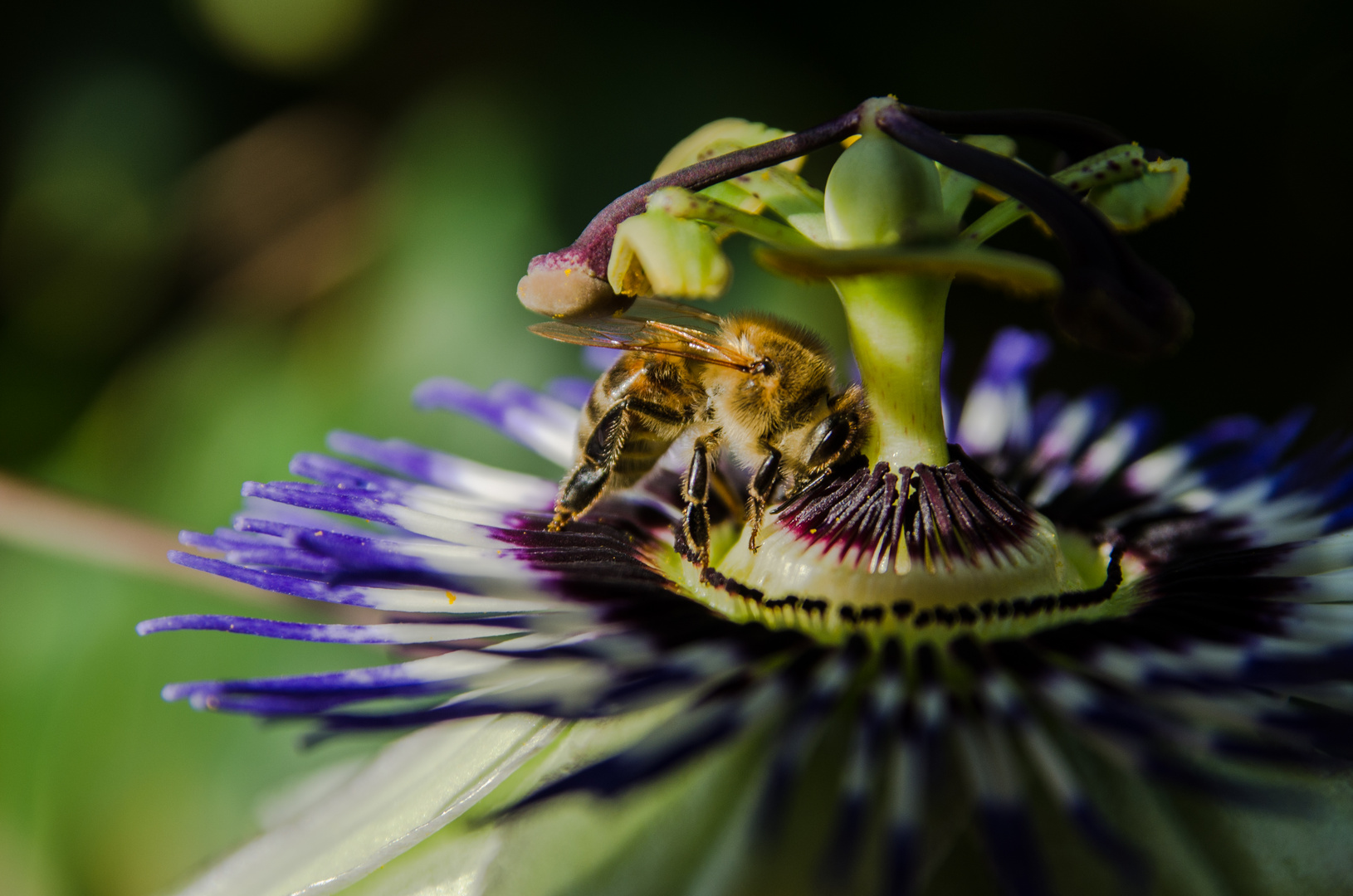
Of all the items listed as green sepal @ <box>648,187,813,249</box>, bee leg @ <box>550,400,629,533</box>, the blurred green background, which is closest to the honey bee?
bee leg @ <box>550,400,629,533</box>

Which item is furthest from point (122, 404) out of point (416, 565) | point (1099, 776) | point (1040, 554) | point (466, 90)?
point (1099, 776)

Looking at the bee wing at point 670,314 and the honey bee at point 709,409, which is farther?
the bee wing at point 670,314

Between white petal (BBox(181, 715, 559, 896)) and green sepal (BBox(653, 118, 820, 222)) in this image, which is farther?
green sepal (BBox(653, 118, 820, 222))

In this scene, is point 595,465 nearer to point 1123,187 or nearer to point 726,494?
point 726,494

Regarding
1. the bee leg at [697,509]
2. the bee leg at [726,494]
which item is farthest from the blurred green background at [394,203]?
the bee leg at [697,509]

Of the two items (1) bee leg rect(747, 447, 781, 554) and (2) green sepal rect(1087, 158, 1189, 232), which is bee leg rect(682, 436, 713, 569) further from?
(2) green sepal rect(1087, 158, 1189, 232)

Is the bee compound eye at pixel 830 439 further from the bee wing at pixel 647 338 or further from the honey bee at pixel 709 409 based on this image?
the bee wing at pixel 647 338

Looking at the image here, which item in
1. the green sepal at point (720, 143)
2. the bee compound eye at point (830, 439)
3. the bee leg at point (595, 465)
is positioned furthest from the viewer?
the green sepal at point (720, 143)
